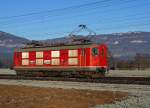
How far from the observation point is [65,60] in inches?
1699

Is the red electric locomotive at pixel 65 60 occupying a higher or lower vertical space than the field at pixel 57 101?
higher

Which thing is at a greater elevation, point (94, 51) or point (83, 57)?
point (94, 51)

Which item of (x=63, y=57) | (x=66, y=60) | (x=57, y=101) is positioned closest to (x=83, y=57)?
(x=66, y=60)

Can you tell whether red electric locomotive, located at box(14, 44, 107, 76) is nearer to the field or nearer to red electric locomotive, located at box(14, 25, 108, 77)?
red electric locomotive, located at box(14, 25, 108, 77)

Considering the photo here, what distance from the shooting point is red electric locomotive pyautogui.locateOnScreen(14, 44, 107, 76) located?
41.6 meters

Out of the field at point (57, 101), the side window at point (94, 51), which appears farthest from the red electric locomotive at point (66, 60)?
the field at point (57, 101)

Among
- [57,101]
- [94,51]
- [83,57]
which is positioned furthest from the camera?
[94,51]

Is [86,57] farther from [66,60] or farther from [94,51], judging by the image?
[66,60]

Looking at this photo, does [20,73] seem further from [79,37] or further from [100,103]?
[100,103]

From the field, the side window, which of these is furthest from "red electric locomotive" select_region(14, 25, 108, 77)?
the field

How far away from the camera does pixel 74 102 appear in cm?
1791

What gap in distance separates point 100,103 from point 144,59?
221 ft

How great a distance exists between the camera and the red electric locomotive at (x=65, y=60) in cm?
4159

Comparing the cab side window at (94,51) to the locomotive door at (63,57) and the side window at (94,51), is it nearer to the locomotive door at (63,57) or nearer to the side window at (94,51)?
the side window at (94,51)
